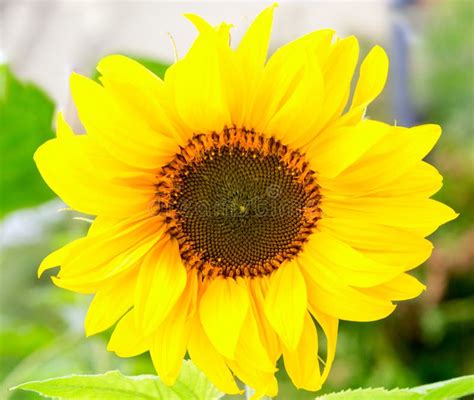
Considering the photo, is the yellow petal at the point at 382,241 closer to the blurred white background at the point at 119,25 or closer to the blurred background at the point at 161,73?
the blurred background at the point at 161,73

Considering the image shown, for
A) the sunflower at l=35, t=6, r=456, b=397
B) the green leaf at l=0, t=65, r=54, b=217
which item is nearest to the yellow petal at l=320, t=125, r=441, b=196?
the sunflower at l=35, t=6, r=456, b=397

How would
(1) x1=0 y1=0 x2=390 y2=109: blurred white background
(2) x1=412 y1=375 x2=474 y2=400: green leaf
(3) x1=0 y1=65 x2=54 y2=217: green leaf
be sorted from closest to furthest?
(2) x1=412 y1=375 x2=474 y2=400: green leaf, (3) x1=0 y1=65 x2=54 y2=217: green leaf, (1) x1=0 y1=0 x2=390 y2=109: blurred white background

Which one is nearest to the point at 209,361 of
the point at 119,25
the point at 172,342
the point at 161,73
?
the point at 172,342

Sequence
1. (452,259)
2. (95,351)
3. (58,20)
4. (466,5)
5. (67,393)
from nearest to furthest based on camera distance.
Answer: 1. (67,393)
2. (95,351)
3. (452,259)
4. (466,5)
5. (58,20)

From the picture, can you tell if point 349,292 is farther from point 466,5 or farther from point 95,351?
point 466,5

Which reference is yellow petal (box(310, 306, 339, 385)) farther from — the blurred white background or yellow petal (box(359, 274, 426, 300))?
the blurred white background

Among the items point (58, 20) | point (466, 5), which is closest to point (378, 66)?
point (466, 5)

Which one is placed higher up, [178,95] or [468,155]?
[178,95]

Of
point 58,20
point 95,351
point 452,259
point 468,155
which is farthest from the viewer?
point 58,20
